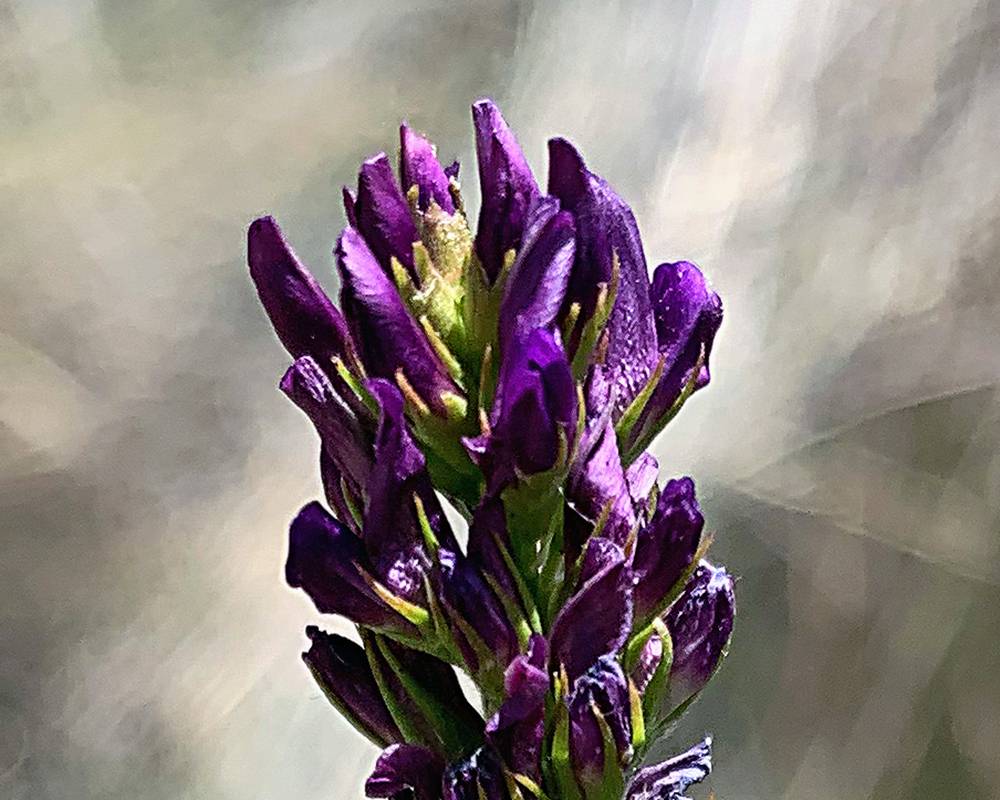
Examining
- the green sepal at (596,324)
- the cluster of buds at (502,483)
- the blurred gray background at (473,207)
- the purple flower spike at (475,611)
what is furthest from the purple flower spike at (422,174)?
the blurred gray background at (473,207)

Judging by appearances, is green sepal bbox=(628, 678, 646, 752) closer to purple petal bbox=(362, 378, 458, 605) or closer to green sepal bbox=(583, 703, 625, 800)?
green sepal bbox=(583, 703, 625, 800)

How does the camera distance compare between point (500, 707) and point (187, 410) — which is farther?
point (187, 410)

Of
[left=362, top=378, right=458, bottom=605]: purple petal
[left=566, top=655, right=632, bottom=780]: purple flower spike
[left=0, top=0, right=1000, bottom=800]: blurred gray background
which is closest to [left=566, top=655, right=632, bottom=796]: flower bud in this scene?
[left=566, top=655, right=632, bottom=780]: purple flower spike

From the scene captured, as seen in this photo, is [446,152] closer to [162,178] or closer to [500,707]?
[162,178]

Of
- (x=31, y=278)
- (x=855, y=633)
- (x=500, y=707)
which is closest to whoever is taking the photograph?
(x=500, y=707)

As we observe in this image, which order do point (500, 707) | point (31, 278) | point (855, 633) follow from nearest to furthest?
point (500, 707) → point (31, 278) → point (855, 633)

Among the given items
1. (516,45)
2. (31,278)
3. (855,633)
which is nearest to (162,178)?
(31,278)

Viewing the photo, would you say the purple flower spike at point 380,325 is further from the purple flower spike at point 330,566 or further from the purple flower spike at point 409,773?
the purple flower spike at point 409,773
